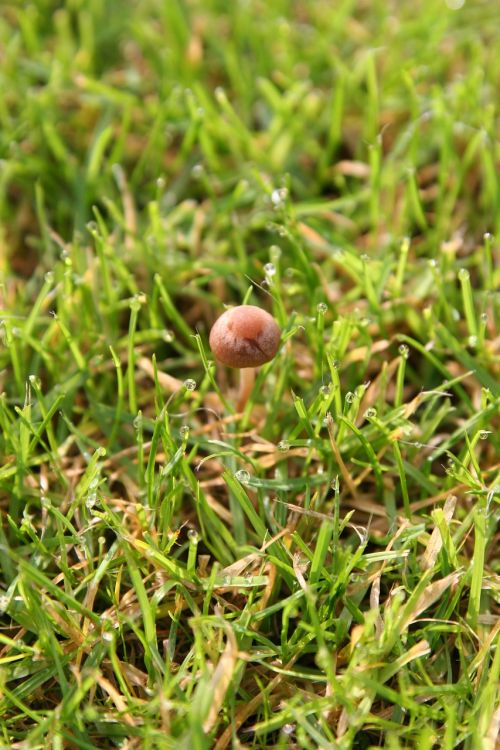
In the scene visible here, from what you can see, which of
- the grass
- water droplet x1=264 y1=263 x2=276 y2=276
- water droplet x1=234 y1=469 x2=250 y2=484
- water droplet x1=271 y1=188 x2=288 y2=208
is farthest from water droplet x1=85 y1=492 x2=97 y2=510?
water droplet x1=271 y1=188 x2=288 y2=208

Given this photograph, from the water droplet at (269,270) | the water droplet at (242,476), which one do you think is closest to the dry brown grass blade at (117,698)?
the water droplet at (242,476)

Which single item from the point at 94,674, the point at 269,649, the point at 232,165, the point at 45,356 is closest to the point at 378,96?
the point at 232,165

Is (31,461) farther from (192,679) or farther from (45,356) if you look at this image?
(192,679)

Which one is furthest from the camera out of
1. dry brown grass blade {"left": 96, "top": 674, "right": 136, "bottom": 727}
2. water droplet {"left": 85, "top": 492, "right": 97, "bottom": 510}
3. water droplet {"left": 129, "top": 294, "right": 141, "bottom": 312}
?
water droplet {"left": 129, "top": 294, "right": 141, "bottom": 312}

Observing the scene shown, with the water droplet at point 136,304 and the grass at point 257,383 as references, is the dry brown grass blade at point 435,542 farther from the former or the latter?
the water droplet at point 136,304

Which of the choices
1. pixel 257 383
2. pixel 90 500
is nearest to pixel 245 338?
pixel 257 383

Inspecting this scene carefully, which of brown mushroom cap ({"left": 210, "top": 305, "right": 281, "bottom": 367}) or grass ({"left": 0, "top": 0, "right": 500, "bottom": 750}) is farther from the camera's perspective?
brown mushroom cap ({"left": 210, "top": 305, "right": 281, "bottom": 367})

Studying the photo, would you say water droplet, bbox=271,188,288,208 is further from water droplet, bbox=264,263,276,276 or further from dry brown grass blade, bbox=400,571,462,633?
dry brown grass blade, bbox=400,571,462,633
